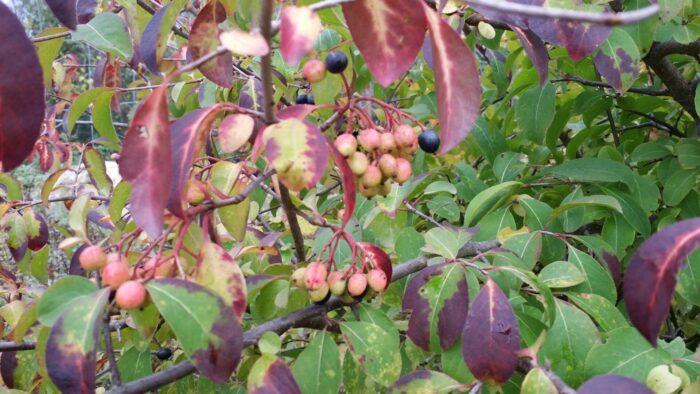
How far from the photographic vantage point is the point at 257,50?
1.74 feet

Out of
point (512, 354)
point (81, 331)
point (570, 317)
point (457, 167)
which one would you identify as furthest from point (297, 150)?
point (457, 167)

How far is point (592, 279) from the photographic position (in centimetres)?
98

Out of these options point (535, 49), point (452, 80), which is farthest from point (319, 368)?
point (535, 49)

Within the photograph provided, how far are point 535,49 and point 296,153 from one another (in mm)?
518

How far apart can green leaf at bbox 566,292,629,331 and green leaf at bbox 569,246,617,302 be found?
1.4 inches

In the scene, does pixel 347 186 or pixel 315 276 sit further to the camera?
pixel 315 276

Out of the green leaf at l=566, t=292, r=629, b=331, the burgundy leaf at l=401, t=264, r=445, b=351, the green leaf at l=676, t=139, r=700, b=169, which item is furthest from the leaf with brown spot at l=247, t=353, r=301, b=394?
the green leaf at l=676, t=139, r=700, b=169

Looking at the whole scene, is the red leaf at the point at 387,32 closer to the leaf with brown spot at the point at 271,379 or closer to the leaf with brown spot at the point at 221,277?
the leaf with brown spot at the point at 221,277

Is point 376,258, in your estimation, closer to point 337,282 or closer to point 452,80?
point 337,282

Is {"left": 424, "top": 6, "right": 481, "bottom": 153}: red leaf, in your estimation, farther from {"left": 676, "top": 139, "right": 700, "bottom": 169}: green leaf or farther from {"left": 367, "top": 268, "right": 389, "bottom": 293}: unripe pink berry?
{"left": 676, "top": 139, "right": 700, "bottom": 169}: green leaf

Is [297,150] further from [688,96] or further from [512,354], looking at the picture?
[688,96]

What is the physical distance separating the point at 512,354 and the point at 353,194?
0.97ft

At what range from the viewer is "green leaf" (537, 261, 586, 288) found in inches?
34.9

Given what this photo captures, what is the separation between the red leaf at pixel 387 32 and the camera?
0.57m
